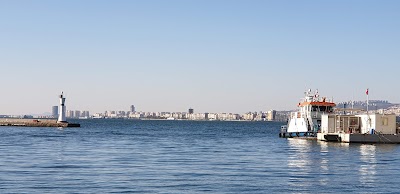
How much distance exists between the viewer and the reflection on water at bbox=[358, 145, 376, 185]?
42812 millimetres

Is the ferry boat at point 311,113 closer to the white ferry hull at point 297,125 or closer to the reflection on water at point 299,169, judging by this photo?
the white ferry hull at point 297,125

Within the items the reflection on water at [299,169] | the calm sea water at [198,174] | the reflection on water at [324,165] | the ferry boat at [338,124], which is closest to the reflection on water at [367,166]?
the calm sea water at [198,174]

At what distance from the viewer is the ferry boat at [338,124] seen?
85438 mm

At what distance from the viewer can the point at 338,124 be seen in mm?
91250

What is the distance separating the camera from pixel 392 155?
6562 centimetres

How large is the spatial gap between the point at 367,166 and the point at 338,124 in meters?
39.1

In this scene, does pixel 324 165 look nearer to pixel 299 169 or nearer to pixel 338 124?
pixel 299 169

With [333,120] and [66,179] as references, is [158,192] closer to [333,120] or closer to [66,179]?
[66,179]

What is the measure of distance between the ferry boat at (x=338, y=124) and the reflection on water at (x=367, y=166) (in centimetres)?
1090

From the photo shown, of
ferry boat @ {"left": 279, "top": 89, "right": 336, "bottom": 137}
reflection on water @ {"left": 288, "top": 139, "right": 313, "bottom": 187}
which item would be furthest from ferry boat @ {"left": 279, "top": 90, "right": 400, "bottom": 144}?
reflection on water @ {"left": 288, "top": 139, "right": 313, "bottom": 187}

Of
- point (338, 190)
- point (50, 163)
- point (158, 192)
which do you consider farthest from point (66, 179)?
point (338, 190)

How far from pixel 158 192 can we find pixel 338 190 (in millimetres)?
9900

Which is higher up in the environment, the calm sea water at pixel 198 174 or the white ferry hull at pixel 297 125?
the white ferry hull at pixel 297 125

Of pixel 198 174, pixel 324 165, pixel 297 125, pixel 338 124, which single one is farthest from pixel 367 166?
pixel 297 125
